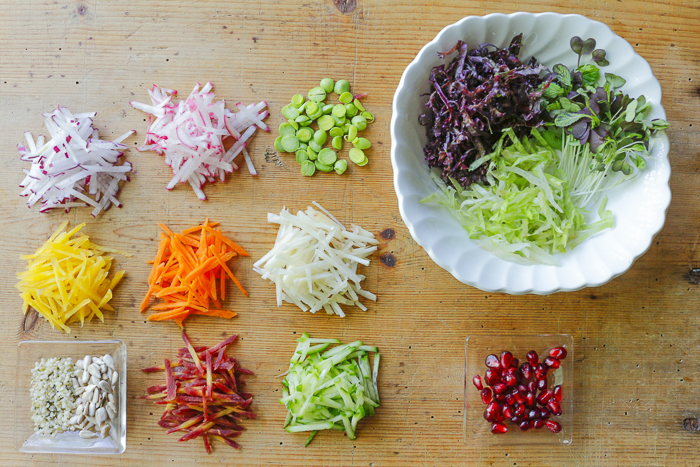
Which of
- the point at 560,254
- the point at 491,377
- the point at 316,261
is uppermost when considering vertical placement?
the point at 560,254

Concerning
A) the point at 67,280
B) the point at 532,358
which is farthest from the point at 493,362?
the point at 67,280

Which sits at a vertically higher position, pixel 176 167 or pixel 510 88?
pixel 510 88

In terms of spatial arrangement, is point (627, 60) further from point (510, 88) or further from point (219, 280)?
point (219, 280)

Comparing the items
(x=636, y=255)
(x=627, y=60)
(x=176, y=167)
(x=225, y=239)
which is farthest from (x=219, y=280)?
(x=627, y=60)

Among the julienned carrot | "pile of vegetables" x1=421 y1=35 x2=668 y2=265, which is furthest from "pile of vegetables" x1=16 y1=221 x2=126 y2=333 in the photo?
"pile of vegetables" x1=421 y1=35 x2=668 y2=265

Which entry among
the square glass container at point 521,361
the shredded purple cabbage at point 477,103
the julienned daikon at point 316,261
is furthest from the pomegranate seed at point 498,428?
the shredded purple cabbage at point 477,103

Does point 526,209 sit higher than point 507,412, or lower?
higher

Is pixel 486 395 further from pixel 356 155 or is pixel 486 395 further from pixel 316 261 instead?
pixel 356 155
